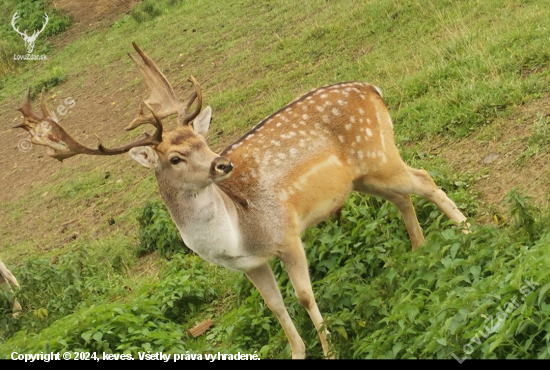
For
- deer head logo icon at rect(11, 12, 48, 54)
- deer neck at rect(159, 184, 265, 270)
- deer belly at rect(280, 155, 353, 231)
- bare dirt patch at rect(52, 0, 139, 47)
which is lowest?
bare dirt patch at rect(52, 0, 139, 47)

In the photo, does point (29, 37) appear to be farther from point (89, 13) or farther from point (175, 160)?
point (175, 160)

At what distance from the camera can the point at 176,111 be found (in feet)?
21.4

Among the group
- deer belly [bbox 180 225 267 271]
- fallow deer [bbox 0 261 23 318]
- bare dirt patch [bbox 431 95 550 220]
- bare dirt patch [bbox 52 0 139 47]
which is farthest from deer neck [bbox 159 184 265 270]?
bare dirt patch [bbox 52 0 139 47]

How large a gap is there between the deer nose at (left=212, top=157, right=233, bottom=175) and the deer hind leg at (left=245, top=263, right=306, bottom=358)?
874 millimetres

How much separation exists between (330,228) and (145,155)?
80.1 inches

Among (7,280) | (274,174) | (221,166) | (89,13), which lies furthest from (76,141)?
(89,13)

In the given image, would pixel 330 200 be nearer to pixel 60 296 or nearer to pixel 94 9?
pixel 60 296

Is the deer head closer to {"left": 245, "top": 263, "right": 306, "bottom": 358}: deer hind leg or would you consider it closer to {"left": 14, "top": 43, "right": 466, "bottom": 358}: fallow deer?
{"left": 14, "top": 43, "right": 466, "bottom": 358}: fallow deer

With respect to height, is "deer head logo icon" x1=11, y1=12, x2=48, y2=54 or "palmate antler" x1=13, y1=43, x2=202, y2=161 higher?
"palmate antler" x1=13, y1=43, x2=202, y2=161

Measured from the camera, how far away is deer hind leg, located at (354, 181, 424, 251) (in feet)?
22.3

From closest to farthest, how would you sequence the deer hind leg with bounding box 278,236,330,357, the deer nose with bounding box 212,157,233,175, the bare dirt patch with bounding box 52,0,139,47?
the deer nose with bounding box 212,157,233,175 < the deer hind leg with bounding box 278,236,330,357 < the bare dirt patch with bounding box 52,0,139,47

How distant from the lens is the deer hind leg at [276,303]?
6176 millimetres

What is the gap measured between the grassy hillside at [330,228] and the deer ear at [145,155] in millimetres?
1470

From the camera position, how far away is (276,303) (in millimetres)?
6223
